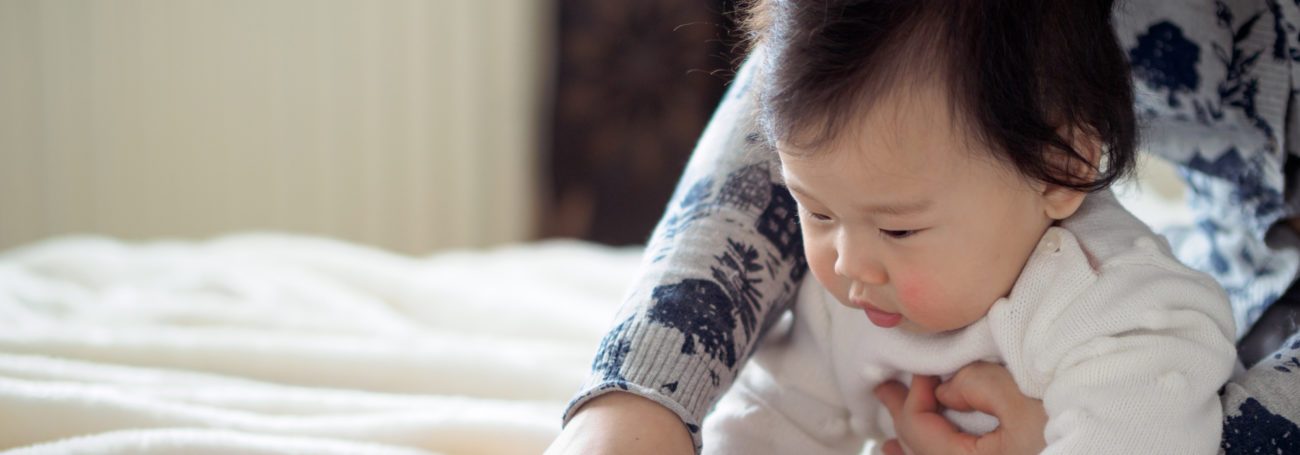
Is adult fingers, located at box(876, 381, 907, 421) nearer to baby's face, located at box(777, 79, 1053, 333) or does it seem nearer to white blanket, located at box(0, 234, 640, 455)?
baby's face, located at box(777, 79, 1053, 333)

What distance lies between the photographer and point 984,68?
56 centimetres

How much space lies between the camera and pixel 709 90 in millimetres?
2547

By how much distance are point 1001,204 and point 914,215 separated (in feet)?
0.19

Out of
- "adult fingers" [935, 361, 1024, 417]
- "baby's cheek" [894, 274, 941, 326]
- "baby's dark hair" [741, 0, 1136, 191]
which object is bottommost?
"adult fingers" [935, 361, 1024, 417]

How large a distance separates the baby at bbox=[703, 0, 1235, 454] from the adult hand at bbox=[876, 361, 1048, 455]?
0.01 meters

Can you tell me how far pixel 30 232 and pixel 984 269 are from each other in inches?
82.0

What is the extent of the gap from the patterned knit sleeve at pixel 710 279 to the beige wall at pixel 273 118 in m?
1.70

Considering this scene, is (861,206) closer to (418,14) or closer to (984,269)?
(984,269)

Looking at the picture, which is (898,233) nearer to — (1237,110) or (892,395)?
(892,395)

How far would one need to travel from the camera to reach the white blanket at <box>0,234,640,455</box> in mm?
759

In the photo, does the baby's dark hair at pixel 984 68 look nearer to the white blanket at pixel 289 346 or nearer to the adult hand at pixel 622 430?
the adult hand at pixel 622 430

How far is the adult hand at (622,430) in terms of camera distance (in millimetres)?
583

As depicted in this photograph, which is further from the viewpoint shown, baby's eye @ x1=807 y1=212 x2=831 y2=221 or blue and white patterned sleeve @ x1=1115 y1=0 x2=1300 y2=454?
blue and white patterned sleeve @ x1=1115 y1=0 x2=1300 y2=454

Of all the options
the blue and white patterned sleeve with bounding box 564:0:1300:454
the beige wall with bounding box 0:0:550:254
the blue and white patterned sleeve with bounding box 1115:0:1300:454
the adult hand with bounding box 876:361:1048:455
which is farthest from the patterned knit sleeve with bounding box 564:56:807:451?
the beige wall with bounding box 0:0:550:254
